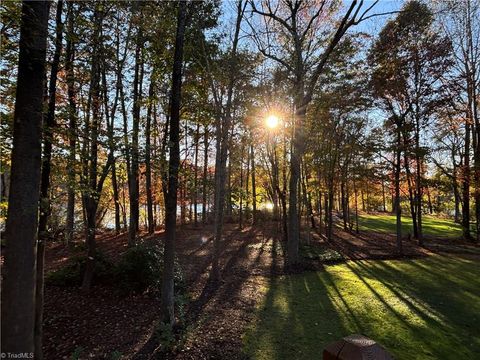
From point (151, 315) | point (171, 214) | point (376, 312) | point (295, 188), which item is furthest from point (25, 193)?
point (295, 188)

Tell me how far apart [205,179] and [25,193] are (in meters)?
8.05

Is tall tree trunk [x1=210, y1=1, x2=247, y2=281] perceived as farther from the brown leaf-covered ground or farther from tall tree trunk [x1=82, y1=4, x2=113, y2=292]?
tall tree trunk [x1=82, y1=4, x2=113, y2=292]

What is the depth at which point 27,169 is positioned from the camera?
9.84ft

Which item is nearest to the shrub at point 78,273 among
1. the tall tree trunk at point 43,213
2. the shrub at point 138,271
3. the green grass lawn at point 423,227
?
the shrub at point 138,271

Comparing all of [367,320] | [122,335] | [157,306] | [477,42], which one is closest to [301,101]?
[367,320]

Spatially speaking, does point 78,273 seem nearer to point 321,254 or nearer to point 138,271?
point 138,271

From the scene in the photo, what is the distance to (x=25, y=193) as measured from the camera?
295 centimetres

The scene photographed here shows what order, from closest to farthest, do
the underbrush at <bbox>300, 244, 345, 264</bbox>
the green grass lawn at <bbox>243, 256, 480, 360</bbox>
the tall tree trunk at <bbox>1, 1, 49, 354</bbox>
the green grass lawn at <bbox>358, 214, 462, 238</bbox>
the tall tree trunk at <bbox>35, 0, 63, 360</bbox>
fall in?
the tall tree trunk at <bbox>1, 1, 49, 354</bbox> → the tall tree trunk at <bbox>35, 0, 63, 360</bbox> → the green grass lawn at <bbox>243, 256, 480, 360</bbox> → the underbrush at <bbox>300, 244, 345, 264</bbox> → the green grass lawn at <bbox>358, 214, 462, 238</bbox>

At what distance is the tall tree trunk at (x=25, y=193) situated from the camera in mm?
2828

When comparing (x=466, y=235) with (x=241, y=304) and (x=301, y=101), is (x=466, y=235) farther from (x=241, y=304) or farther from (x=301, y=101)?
(x=241, y=304)

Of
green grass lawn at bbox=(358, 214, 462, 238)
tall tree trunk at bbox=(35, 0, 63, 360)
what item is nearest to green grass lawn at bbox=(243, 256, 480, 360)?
tall tree trunk at bbox=(35, 0, 63, 360)

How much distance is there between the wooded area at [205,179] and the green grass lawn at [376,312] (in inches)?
2.5

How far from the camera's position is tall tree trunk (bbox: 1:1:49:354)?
2828 mm

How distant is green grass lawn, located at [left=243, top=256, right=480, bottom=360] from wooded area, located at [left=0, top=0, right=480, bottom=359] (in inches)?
2.5
